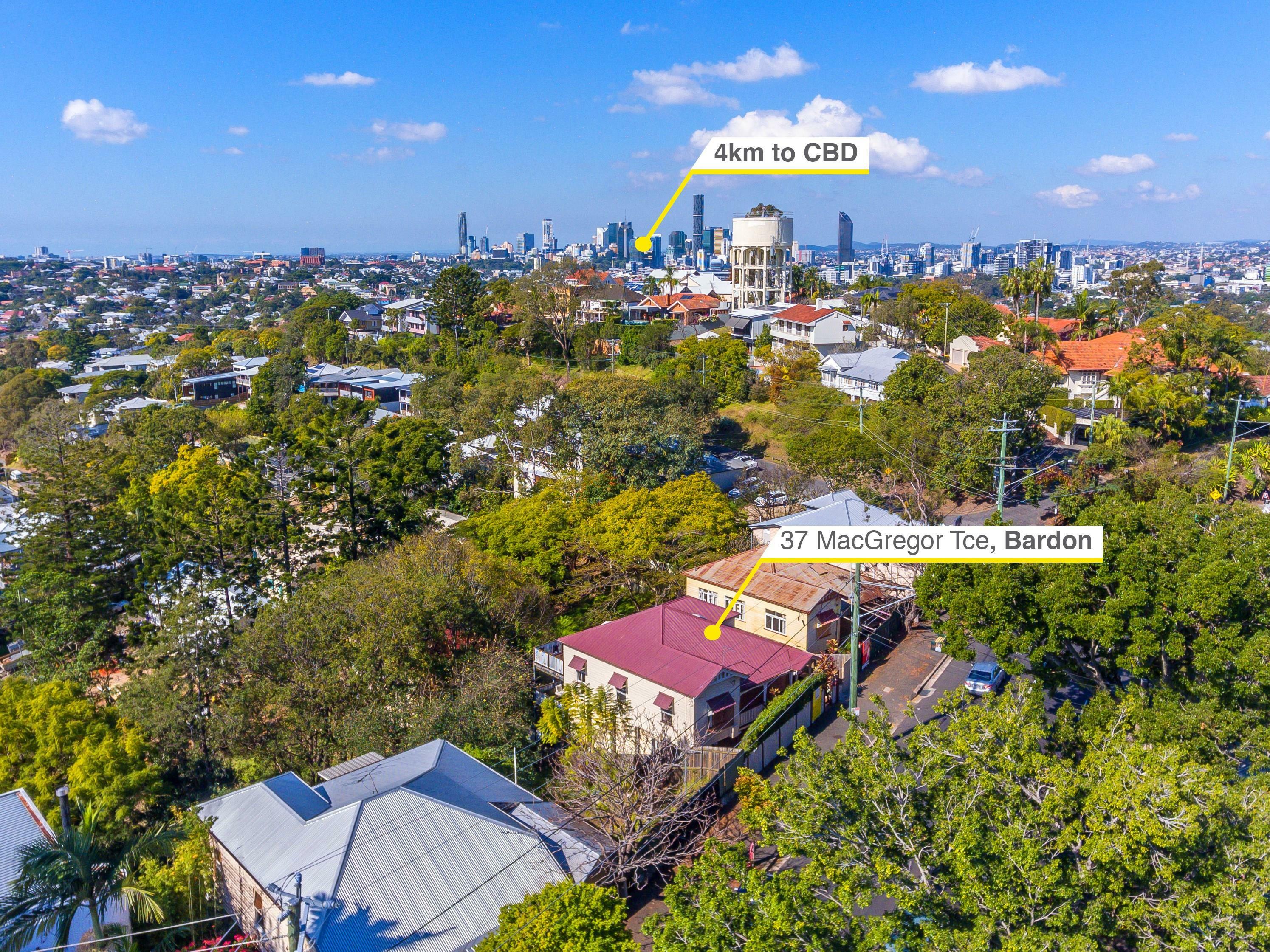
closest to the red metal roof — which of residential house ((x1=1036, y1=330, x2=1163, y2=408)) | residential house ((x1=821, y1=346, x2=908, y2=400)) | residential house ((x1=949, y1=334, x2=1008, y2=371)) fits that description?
residential house ((x1=821, y1=346, x2=908, y2=400))

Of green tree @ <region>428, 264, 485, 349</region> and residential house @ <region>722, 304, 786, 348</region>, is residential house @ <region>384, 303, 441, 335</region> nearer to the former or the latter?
green tree @ <region>428, 264, 485, 349</region>

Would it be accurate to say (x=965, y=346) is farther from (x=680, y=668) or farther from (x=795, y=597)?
(x=680, y=668)

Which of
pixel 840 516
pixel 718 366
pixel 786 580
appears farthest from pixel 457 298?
pixel 786 580

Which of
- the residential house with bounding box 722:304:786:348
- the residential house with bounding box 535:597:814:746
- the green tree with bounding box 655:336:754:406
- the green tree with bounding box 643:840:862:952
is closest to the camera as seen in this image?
the green tree with bounding box 643:840:862:952

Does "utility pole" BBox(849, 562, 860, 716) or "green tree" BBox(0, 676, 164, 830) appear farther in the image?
"utility pole" BBox(849, 562, 860, 716)

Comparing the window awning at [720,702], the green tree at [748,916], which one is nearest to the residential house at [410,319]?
the window awning at [720,702]

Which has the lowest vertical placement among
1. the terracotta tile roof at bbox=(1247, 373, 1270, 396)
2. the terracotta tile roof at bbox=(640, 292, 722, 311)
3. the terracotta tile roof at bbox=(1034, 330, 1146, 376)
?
the terracotta tile roof at bbox=(1247, 373, 1270, 396)

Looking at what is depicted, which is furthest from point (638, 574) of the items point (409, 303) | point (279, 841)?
point (409, 303)
